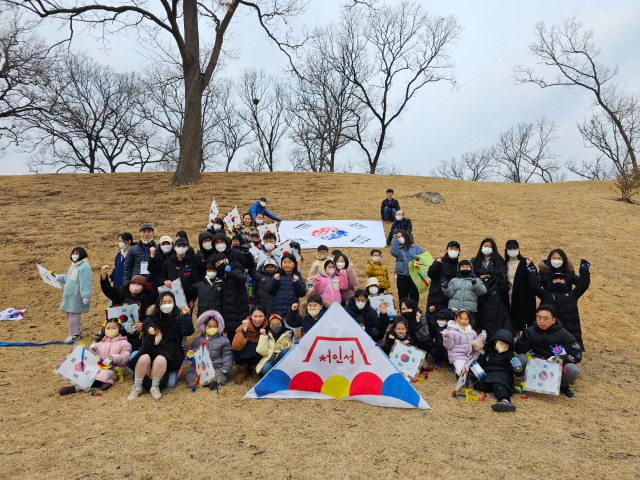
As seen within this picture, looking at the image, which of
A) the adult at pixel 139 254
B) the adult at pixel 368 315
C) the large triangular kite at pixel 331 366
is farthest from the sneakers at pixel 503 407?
the adult at pixel 139 254

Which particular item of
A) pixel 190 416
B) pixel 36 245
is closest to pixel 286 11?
pixel 36 245

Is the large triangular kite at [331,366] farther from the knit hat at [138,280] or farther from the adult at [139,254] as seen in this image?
the adult at [139,254]

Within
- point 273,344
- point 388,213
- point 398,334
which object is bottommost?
point 273,344

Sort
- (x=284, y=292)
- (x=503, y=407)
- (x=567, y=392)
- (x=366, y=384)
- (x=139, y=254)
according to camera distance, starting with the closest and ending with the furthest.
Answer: (x=503, y=407), (x=366, y=384), (x=567, y=392), (x=284, y=292), (x=139, y=254)

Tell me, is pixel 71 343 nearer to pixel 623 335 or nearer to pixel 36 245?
pixel 36 245

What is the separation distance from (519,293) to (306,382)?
375 cm

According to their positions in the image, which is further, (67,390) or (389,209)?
(389,209)

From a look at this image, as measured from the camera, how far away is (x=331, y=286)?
666 cm

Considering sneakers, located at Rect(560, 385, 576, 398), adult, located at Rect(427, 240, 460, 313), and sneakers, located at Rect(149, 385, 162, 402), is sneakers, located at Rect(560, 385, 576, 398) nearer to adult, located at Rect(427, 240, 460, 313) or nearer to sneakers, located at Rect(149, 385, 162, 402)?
adult, located at Rect(427, 240, 460, 313)

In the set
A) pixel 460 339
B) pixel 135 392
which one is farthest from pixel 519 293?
pixel 135 392

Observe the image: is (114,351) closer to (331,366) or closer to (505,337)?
(331,366)

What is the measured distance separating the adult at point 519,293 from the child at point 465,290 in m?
0.81

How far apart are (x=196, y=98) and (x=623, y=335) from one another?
52.9 feet

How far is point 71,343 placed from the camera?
7.08 metres
